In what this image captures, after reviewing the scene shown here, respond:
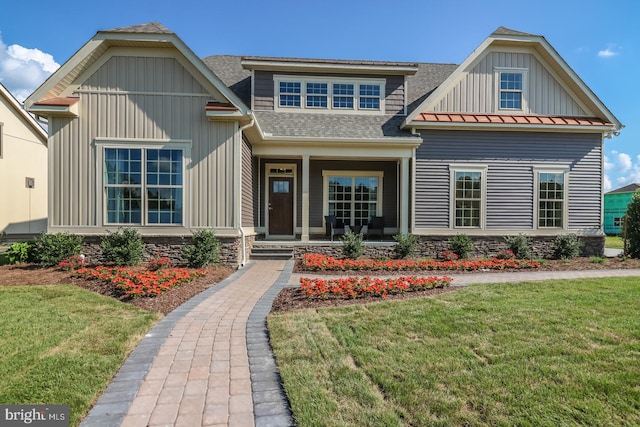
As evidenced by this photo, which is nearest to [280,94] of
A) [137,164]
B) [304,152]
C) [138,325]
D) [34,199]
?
[304,152]

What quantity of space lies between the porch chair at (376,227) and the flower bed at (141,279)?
6.69 meters

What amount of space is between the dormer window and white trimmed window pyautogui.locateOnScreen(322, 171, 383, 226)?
4722 millimetres

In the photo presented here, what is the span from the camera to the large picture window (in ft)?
29.5

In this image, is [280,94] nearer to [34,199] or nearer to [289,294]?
[289,294]

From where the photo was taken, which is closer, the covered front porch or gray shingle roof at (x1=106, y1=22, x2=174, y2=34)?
gray shingle roof at (x1=106, y1=22, x2=174, y2=34)

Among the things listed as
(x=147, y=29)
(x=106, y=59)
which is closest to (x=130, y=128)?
(x=106, y=59)

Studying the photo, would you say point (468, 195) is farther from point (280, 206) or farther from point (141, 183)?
point (141, 183)

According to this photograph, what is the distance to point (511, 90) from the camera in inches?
453

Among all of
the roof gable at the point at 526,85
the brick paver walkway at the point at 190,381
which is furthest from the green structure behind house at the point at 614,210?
the brick paver walkway at the point at 190,381

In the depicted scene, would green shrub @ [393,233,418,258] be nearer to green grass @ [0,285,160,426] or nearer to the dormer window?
the dormer window

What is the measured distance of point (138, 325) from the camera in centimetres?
429

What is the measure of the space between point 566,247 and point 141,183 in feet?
40.5

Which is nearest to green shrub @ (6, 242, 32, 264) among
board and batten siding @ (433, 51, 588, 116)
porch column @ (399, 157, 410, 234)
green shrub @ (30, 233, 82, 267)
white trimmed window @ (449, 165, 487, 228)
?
green shrub @ (30, 233, 82, 267)

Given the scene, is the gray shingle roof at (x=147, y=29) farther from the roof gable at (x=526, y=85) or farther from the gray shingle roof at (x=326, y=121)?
the roof gable at (x=526, y=85)
